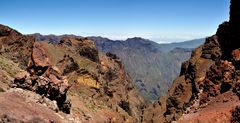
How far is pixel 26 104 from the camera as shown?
33.8m

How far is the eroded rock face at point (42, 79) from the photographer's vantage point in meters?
39.0

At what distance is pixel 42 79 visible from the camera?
4034cm

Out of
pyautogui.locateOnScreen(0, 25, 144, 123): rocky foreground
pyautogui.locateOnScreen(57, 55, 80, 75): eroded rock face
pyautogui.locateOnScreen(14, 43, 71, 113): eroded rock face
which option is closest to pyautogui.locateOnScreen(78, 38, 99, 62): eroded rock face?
pyautogui.locateOnScreen(57, 55, 80, 75): eroded rock face

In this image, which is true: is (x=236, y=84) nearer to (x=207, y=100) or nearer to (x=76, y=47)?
(x=207, y=100)

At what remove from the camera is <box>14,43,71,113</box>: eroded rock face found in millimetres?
38969

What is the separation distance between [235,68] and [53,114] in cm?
1705

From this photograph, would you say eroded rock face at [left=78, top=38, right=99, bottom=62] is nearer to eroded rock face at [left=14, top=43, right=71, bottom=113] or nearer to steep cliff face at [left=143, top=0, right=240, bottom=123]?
eroded rock face at [left=14, top=43, right=71, bottom=113]

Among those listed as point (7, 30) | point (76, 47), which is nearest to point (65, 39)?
point (76, 47)

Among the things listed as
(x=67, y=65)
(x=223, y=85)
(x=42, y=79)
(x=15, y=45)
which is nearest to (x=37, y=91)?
(x=42, y=79)

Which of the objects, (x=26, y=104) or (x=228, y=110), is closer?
(x=228, y=110)

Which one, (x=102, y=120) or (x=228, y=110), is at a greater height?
(x=228, y=110)

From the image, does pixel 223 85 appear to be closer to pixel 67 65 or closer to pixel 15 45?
pixel 15 45

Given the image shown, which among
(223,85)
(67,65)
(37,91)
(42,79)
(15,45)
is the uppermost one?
(15,45)

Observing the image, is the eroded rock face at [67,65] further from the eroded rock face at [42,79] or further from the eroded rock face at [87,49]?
the eroded rock face at [42,79]
